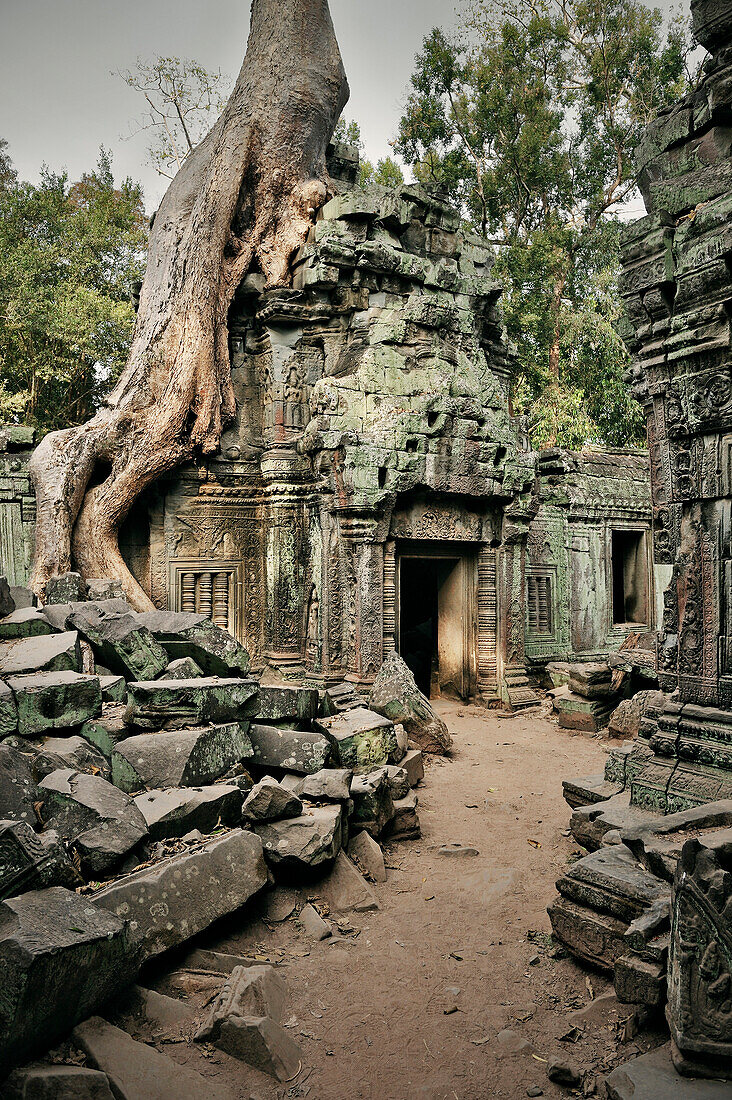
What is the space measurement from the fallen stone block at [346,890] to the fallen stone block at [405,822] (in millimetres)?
918

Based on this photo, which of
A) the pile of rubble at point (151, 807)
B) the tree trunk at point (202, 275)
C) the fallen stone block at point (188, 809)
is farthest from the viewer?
the tree trunk at point (202, 275)

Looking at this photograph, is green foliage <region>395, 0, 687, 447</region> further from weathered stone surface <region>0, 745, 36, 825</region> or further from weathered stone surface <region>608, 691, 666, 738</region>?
weathered stone surface <region>0, 745, 36, 825</region>

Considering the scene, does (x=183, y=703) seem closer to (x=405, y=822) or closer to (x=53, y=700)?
(x=53, y=700)

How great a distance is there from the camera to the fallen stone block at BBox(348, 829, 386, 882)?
472 cm

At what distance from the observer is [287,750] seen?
507 cm

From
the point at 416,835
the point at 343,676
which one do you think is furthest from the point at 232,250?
the point at 416,835

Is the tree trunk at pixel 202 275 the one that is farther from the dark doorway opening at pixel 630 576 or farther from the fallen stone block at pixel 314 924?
the dark doorway opening at pixel 630 576

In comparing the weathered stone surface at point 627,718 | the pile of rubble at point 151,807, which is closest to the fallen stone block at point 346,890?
the pile of rubble at point 151,807

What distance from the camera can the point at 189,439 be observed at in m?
9.30

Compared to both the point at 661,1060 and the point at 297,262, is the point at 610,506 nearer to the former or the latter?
the point at 297,262

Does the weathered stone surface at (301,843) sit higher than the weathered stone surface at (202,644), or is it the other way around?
the weathered stone surface at (202,644)

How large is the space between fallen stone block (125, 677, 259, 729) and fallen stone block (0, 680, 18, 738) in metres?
0.75

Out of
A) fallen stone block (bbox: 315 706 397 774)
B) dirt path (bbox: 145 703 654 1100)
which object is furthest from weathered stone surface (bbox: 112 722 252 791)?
fallen stone block (bbox: 315 706 397 774)

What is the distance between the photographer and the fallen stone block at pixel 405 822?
537 cm
